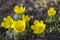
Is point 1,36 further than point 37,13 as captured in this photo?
No

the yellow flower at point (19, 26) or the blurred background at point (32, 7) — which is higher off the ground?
the blurred background at point (32, 7)

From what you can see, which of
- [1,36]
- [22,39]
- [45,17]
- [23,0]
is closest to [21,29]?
[22,39]

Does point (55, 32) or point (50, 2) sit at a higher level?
point (50, 2)

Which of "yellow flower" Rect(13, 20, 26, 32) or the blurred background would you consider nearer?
"yellow flower" Rect(13, 20, 26, 32)

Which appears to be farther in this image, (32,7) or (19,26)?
(32,7)

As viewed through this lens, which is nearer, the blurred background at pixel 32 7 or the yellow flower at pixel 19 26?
the yellow flower at pixel 19 26

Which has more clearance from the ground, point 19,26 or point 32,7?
point 32,7

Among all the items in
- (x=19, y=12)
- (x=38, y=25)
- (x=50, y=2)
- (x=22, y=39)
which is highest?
(x=50, y=2)

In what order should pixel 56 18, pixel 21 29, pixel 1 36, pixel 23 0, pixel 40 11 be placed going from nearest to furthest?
pixel 21 29
pixel 1 36
pixel 56 18
pixel 40 11
pixel 23 0

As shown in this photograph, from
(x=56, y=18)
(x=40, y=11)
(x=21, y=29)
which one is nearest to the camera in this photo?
(x=21, y=29)

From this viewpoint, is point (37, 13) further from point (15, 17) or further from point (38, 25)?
point (38, 25)

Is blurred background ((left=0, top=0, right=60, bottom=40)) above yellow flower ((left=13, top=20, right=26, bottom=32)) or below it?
above
